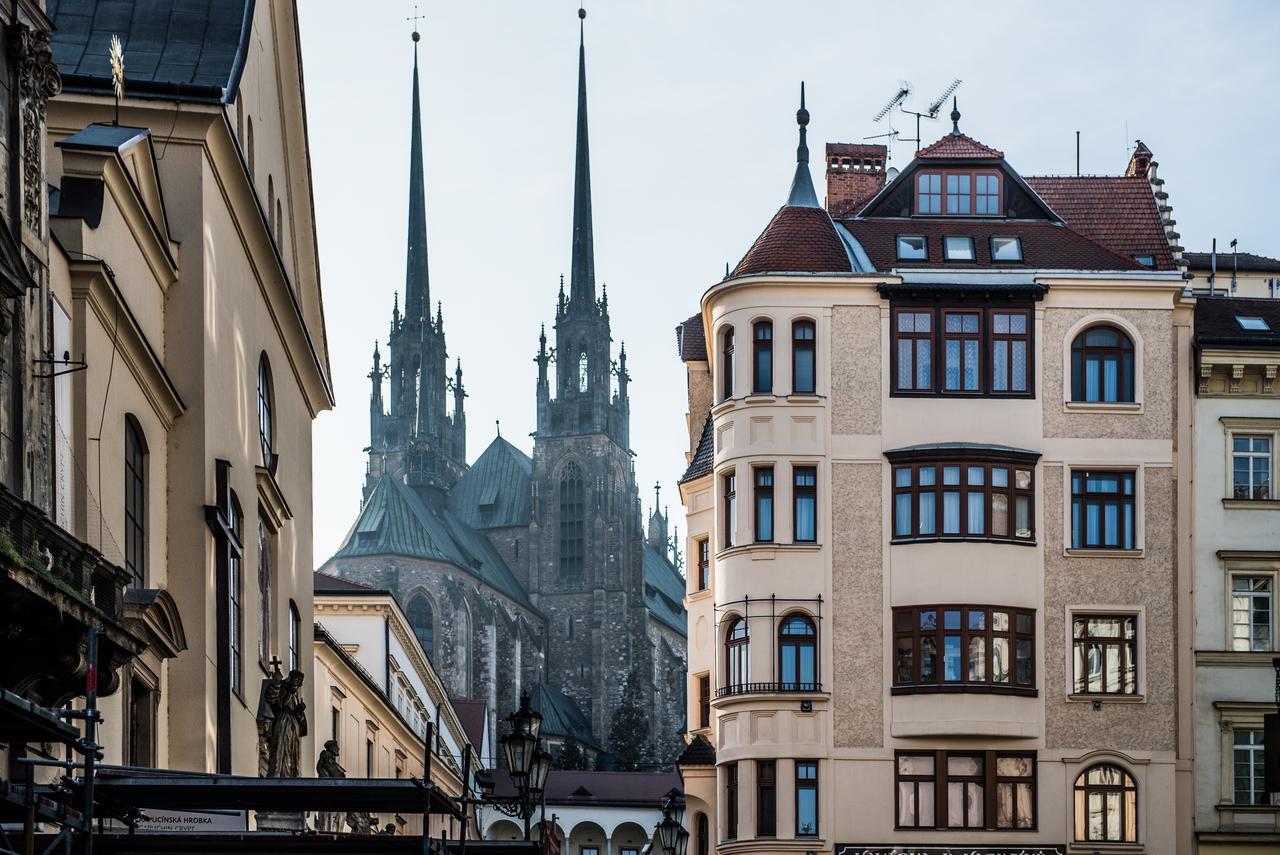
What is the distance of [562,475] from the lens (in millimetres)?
153000

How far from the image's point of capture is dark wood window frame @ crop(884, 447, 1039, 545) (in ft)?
141

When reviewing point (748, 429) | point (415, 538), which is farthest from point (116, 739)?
point (415, 538)

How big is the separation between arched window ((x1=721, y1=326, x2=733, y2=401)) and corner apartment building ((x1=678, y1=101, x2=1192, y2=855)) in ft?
0.18

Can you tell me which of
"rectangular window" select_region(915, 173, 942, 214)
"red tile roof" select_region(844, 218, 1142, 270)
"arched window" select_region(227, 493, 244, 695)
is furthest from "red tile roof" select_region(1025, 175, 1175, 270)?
"arched window" select_region(227, 493, 244, 695)

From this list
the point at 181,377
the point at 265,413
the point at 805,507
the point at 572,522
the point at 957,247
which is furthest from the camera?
the point at 572,522

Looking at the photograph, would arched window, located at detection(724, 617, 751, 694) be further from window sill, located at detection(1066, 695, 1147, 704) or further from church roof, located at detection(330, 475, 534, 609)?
church roof, located at detection(330, 475, 534, 609)

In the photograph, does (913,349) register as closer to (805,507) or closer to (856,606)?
(805,507)

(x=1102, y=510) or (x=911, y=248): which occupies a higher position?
(x=911, y=248)

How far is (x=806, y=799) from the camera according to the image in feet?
139

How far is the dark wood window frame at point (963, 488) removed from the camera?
141 ft

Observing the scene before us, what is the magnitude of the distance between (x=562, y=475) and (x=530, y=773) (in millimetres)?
126234

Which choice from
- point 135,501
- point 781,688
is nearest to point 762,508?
point 781,688

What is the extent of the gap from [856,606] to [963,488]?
2979 millimetres

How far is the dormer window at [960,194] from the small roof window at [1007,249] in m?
1.12
